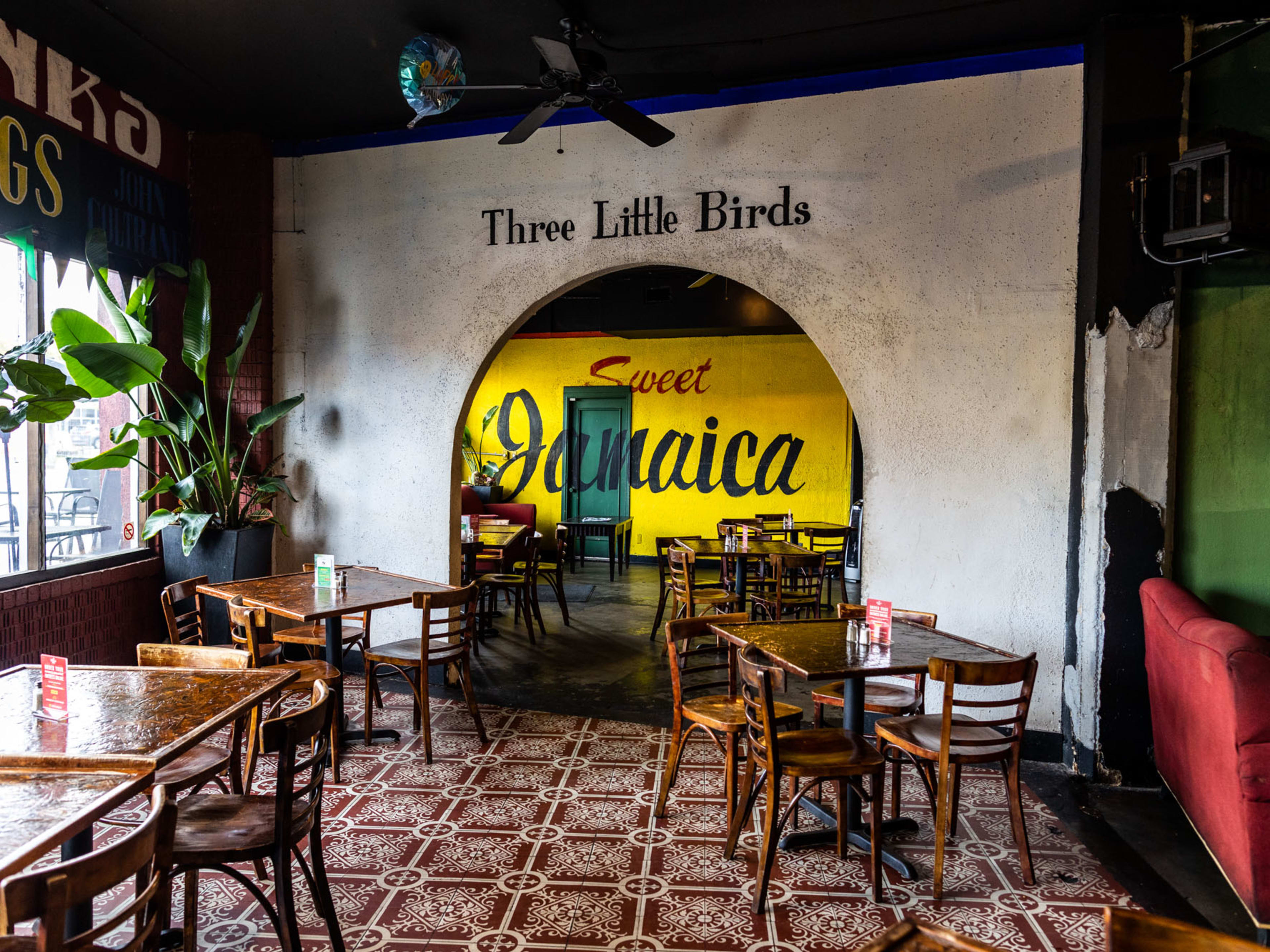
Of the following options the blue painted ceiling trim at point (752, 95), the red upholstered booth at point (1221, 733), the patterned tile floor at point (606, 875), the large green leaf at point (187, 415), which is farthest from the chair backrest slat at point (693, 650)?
the large green leaf at point (187, 415)

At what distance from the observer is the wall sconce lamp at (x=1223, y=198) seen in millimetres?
3506

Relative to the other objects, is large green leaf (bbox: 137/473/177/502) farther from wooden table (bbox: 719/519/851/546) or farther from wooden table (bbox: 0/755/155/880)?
wooden table (bbox: 719/519/851/546)

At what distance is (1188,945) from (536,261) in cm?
485

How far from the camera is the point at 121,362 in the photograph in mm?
4539

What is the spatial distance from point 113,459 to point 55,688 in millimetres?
2865

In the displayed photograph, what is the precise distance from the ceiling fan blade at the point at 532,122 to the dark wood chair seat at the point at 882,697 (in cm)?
297

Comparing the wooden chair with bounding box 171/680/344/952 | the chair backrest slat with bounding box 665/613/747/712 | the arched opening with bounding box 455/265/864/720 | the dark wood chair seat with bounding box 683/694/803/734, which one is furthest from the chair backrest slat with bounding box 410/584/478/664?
the arched opening with bounding box 455/265/864/720

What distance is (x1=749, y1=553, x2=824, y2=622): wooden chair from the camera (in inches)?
231

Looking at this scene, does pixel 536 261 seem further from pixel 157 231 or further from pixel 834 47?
pixel 157 231

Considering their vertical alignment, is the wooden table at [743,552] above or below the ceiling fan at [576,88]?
below

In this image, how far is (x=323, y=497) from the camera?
589cm

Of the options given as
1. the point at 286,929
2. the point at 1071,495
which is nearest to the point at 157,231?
the point at 286,929

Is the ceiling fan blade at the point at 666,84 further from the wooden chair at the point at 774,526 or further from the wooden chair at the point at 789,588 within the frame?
the wooden chair at the point at 774,526

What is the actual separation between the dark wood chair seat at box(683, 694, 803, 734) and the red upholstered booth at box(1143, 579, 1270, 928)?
4.59 ft
